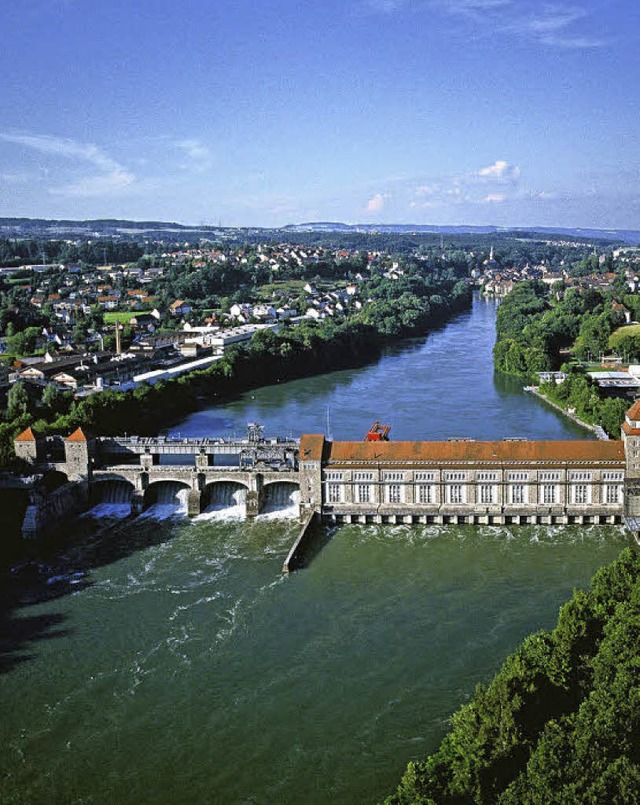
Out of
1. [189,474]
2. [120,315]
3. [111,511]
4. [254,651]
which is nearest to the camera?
[254,651]

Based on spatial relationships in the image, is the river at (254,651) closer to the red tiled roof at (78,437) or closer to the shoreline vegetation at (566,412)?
the red tiled roof at (78,437)

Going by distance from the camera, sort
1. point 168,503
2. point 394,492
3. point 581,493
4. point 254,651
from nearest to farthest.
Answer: point 254,651 < point 581,493 < point 394,492 < point 168,503

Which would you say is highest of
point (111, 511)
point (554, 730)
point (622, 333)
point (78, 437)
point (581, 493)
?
point (622, 333)

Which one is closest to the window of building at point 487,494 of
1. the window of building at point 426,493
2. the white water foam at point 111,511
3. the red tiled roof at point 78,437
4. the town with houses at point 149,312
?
the window of building at point 426,493

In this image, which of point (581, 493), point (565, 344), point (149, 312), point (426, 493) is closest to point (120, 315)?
point (149, 312)

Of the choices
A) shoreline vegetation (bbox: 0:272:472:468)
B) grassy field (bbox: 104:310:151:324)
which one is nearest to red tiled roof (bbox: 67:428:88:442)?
shoreline vegetation (bbox: 0:272:472:468)

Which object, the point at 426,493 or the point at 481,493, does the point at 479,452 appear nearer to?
the point at 481,493

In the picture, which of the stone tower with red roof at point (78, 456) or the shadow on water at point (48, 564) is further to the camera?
the stone tower with red roof at point (78, 456)

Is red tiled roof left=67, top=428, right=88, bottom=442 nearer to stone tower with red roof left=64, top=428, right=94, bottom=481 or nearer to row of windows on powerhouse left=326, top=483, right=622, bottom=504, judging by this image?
stone tower with red roof left=64, top=428, right=94, bottom=481
